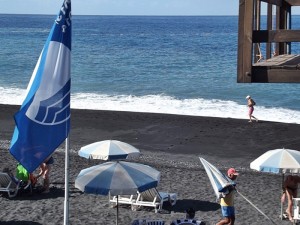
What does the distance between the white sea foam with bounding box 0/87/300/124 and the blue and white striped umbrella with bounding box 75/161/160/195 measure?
18956 mm

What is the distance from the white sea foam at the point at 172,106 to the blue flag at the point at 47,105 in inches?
837

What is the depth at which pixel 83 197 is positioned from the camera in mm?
13508

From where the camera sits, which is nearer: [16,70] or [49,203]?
[49,203]

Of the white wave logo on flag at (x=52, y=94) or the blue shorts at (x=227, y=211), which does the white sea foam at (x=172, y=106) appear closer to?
the blue shorts at (x=227, y=211)

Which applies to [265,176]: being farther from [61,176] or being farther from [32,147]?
[32,147]

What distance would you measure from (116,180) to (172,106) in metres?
24.4

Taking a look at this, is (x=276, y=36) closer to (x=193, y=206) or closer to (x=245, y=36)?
(x=245, y=36)

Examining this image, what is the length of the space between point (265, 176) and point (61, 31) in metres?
9.34

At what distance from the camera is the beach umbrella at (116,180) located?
941 centimetres

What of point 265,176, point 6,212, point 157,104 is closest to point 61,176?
point 6,212

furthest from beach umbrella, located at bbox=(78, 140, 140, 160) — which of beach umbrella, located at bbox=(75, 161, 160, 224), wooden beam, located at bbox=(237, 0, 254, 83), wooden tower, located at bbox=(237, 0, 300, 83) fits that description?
wooden beam, located at bbox=(237, 0, 254, 83)

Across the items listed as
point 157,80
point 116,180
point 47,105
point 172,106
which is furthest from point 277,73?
point 157,80

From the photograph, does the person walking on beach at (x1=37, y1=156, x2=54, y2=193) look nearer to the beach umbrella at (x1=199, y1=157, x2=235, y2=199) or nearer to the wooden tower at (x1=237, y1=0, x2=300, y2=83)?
the beach umbrella at (x1=199, y1=157, x2=235, y2=199)

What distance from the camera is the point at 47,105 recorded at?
7445mm
